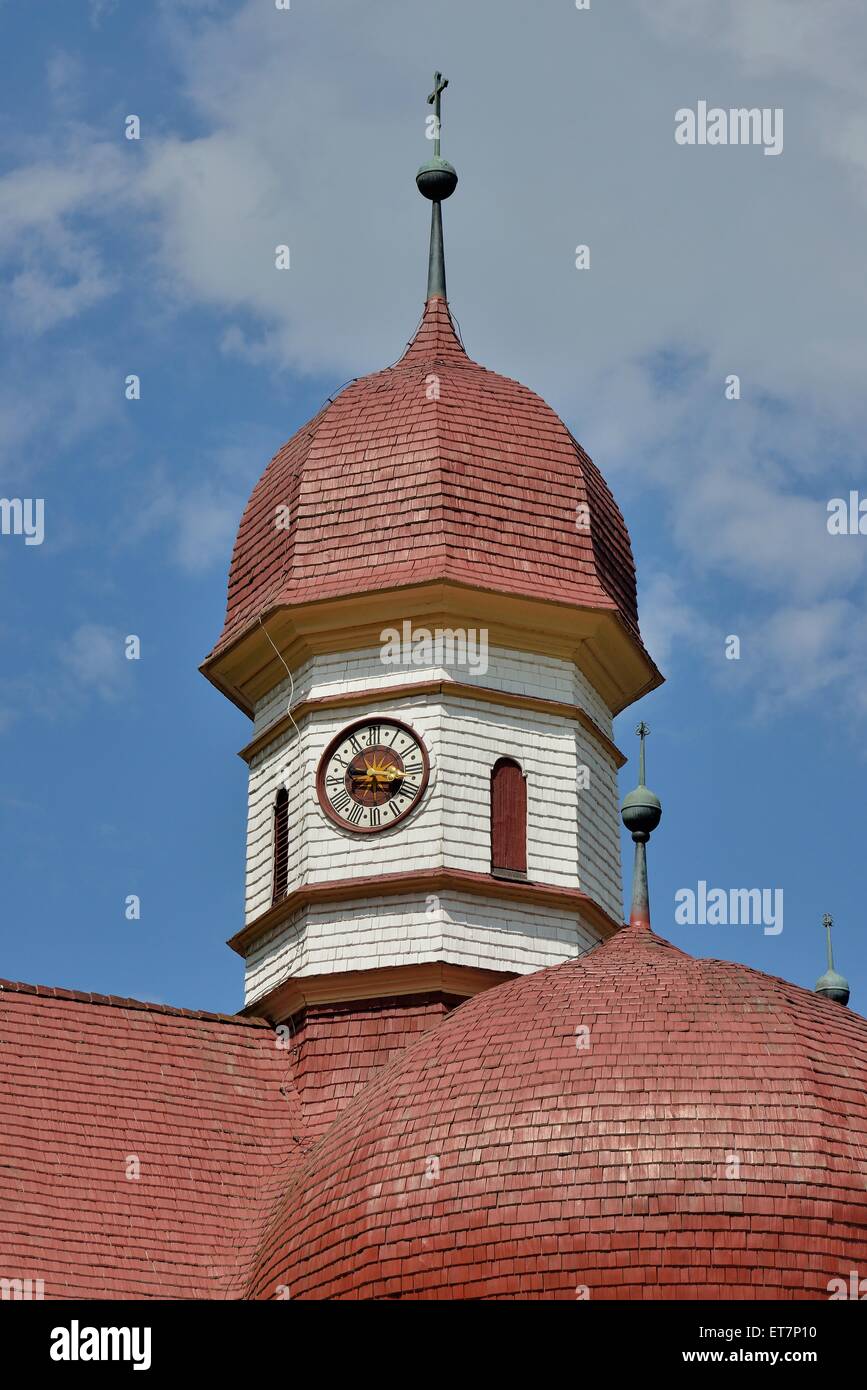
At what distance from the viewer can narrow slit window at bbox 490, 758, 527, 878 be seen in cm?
3566

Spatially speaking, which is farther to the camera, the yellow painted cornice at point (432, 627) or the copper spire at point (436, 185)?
the copper spire at point (436, 185)

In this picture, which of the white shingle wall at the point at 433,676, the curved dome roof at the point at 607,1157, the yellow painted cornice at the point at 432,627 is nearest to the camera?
the curved dome roof at the point at 607,1157

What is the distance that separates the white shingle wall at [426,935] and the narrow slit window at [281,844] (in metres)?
0.89

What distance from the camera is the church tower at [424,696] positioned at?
115ft

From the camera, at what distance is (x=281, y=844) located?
1449 inches

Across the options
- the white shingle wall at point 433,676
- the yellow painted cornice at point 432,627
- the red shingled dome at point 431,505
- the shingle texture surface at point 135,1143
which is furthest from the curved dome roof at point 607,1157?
the red shingled dome at point 431,505

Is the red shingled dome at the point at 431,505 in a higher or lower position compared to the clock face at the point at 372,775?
higher

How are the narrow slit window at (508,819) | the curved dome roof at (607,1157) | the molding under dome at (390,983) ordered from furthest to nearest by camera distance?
the narrow slit window at (508,819), the molding under dome at (390,983), the curved dome roof at (607,1157)

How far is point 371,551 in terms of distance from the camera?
122 ft

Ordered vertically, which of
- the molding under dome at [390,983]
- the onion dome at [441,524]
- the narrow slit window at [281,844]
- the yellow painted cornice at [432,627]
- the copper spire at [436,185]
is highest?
the copper spire at [436,185]

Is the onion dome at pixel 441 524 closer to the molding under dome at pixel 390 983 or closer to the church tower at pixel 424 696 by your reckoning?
the church tower at pixel 424 696

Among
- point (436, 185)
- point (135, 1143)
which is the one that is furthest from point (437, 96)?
point (135, 1143)
